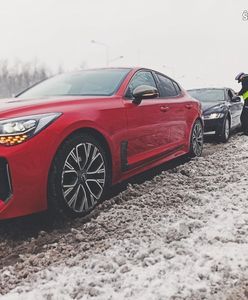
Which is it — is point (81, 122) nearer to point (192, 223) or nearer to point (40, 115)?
point (40, 115)

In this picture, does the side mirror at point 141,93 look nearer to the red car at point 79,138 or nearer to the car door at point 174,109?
the red car at point 79,138

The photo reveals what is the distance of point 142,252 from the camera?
2.50 m

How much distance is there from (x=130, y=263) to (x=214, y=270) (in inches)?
20.3

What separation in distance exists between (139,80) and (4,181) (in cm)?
222

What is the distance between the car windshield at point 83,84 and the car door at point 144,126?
19cm

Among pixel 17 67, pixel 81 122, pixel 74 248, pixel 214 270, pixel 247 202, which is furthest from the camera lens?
pixel 17 67

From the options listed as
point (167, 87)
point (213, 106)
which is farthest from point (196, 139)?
point (213, 106)

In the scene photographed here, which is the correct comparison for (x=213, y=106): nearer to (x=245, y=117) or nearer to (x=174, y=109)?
(x=245, y=117)

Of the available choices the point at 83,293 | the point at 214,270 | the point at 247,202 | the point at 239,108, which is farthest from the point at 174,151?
the point at 239,108

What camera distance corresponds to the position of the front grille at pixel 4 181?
2.68m

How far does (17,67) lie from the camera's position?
8919cm

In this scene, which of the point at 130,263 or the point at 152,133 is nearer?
the point at 130,263

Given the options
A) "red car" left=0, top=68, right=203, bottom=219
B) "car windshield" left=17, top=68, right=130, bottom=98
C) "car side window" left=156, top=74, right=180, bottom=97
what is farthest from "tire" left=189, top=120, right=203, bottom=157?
"car windshield" left=17, top=68, right=130, bottom=98

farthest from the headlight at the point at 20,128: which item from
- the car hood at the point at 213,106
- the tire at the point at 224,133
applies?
the car hood at the point at 213,106
